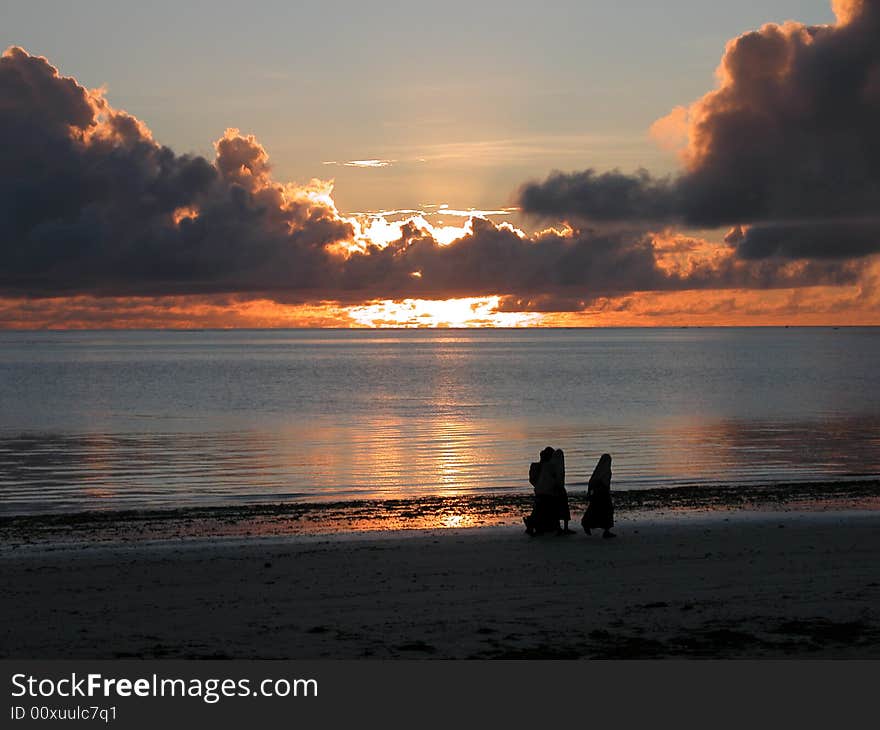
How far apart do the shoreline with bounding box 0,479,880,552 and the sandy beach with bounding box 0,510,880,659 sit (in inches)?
54.4

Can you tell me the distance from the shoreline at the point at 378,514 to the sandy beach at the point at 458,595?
1382 millimetres

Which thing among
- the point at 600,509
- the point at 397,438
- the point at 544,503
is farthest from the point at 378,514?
the point at 397,438

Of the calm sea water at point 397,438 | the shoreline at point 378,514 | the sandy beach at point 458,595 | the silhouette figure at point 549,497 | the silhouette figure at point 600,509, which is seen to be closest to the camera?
the sandy beach at point 458,595

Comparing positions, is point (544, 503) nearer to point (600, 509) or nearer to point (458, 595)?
point (600, 509)

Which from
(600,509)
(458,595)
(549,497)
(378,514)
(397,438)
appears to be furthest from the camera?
(397,438)

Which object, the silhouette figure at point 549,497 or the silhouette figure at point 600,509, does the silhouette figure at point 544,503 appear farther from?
the silhouette figure at point 600,509

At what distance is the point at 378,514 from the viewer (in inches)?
1041

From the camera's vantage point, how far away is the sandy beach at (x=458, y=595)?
42.6ft

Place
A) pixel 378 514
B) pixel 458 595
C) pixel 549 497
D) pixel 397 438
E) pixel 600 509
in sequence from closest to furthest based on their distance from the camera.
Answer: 1. pixel 458 595
2. pixel 600 509
3. pixel 549 497
4. pixel 378 514
5. pixel 397 438

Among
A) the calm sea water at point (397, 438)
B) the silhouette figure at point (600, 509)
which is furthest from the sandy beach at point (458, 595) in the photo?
the calm sea water at point (397, 438)

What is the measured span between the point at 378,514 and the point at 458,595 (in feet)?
35.0

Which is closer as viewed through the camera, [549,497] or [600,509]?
[600,509]

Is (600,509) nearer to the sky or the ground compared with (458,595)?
nearer to the sky

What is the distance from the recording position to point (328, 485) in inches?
1342
